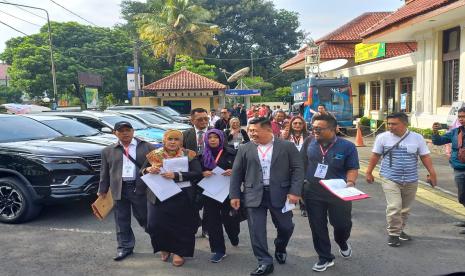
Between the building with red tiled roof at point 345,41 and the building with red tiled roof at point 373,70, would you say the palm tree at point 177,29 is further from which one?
the building with red tiled roof at point 345,41

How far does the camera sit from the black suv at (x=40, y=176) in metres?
6.05

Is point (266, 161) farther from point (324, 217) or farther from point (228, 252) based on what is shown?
point (228, 252)

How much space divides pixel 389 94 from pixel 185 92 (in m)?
13.7

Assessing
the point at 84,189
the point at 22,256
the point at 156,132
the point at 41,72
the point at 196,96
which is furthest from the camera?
the point at 41,72

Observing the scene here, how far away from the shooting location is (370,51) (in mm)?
23953

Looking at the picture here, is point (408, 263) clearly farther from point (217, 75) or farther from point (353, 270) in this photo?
point (217, 75)

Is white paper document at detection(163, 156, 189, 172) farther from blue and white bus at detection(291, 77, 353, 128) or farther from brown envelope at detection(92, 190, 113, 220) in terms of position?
blue and white bus at detection(291, 77, 353, 128)

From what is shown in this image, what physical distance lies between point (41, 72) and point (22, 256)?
34.7 m

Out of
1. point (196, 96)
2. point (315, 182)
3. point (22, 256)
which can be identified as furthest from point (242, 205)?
point (196, 96)

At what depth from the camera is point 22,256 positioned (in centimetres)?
494

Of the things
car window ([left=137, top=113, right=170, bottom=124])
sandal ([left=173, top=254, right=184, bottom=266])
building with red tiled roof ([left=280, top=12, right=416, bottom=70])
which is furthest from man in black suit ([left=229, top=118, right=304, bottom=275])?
building with red tiled roof ([left=280, top=12, right=416, bottom=70])

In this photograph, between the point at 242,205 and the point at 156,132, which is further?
the point at 156,132

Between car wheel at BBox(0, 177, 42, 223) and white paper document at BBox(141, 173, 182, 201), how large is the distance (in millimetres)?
2663

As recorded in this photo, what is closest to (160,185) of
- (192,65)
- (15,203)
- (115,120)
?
(15,203)
